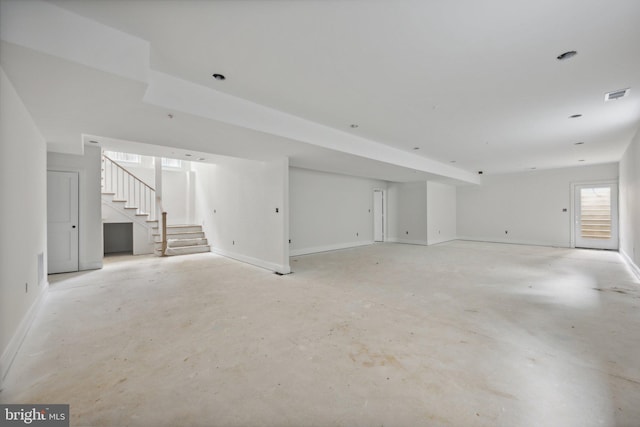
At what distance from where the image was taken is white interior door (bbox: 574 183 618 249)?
744 cm

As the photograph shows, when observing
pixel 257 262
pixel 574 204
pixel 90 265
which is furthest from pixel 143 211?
pixel 574 204

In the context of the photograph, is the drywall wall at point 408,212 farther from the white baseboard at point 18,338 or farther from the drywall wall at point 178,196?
the white baseboard at point 18,338

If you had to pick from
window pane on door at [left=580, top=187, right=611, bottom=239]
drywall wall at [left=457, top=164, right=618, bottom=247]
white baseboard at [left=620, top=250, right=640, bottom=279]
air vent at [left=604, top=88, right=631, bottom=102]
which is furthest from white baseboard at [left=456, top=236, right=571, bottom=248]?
air vent at [left=604, top=88, right=631, bottom=102]

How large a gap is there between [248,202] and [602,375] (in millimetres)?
5688

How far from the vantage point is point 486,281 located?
436 centimetres

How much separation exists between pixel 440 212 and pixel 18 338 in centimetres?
1015

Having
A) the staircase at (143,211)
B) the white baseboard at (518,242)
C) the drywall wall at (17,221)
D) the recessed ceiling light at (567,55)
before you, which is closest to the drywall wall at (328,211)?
the staircase at (143,211)

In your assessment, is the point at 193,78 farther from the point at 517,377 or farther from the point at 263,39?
the point at 517,377

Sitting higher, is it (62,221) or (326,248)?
(62,221)

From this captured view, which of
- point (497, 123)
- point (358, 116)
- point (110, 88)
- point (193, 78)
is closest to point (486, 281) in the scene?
point (497, 123)

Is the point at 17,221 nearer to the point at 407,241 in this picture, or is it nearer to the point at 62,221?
the point at 62,221

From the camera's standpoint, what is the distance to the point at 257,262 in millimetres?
5648

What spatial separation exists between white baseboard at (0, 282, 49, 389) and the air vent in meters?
6.27

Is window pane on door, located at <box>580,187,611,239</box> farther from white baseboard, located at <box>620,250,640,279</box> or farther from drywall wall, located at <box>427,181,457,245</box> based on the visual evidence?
drywall wall, located at <box>427,181,457,245</box>
